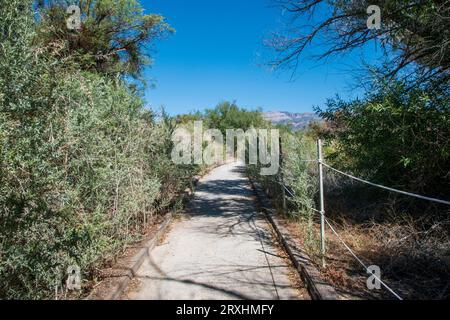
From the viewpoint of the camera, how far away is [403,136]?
6.22m

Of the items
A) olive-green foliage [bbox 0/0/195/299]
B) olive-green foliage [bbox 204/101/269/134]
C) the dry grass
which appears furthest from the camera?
olive-green foliage [bbox 204/101/269/134]

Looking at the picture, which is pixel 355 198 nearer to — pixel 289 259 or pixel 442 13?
pixel 289 259

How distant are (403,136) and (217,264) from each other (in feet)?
12.3

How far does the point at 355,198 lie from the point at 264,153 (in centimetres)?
489

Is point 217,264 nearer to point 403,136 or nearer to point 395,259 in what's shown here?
point 395,259

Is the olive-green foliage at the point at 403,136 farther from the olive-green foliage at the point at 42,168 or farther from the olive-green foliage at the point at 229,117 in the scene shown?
the olive-green foliage at the point at 229,117

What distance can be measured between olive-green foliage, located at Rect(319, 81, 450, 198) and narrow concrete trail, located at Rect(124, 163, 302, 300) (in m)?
2.62

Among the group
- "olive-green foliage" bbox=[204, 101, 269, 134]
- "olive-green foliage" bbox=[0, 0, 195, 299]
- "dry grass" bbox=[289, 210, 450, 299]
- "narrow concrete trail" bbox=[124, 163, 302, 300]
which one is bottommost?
"narrow concrete trail" bbox=[124, 163, 302, 300]

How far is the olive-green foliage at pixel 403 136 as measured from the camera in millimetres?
6082

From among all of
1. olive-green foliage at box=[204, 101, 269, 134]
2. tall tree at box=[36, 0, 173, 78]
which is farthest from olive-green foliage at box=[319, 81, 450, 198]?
olive-green foliage at box=[204, 101, 269, 134]

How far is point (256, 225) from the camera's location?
8430mm

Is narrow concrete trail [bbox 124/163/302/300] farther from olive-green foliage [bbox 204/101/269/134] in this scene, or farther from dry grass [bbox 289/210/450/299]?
olive-green foliage [bbox 204/101/269/134]

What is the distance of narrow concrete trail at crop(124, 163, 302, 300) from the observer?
4586 millimetres
